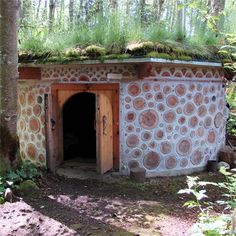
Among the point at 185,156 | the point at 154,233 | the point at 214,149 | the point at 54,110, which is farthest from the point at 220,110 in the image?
the point at 154,233

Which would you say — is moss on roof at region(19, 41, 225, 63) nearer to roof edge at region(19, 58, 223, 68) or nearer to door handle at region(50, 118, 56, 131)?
roof edge at region(19, 58, 223, 68)

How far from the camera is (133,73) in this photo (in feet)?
20.7

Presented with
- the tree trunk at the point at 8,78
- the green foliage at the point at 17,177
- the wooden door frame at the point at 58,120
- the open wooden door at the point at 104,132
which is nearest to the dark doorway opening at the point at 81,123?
the wooden door frame at the point at 58,120

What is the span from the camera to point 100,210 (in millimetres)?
4703

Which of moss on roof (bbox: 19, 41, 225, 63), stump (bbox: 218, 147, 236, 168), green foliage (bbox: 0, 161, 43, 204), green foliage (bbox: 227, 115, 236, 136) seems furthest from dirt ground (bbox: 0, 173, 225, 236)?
green foliage (bbox: 227, 115, 236, 136)

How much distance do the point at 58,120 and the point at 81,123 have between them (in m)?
2.69

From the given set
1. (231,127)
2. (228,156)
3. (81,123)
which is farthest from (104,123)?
(231,127)

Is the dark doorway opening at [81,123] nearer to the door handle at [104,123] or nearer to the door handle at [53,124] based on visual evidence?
the door handle at [53,124]

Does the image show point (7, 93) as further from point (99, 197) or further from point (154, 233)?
point (154, 233)

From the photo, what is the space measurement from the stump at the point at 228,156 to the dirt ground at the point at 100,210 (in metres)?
1.59

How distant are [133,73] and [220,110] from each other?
7.82 feet

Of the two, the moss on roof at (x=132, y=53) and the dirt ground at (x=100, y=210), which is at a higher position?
the moss on roof at (x=132, y=53)

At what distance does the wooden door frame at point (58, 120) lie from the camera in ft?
21.4

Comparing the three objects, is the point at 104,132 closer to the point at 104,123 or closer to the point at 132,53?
the point at 104,123
